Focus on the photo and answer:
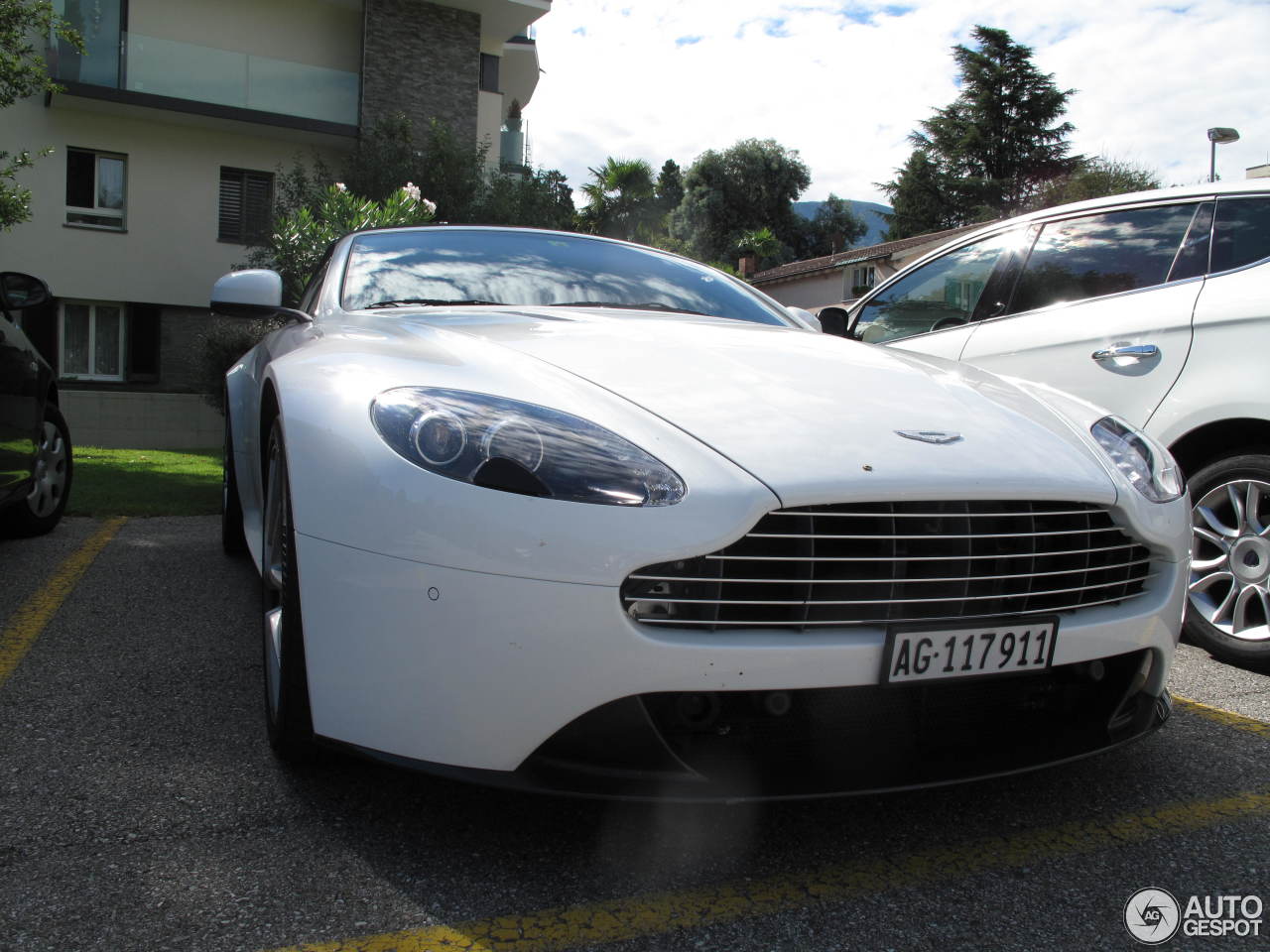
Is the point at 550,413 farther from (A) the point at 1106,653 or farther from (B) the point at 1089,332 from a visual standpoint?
(B) the point at 1089,332

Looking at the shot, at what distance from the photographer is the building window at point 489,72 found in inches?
813

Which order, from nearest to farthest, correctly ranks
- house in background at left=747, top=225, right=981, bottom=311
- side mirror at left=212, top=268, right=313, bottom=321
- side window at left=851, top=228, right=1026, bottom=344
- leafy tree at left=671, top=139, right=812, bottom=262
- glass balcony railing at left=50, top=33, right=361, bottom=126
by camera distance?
side mirror at left=212, top=268, right=313, bottom=321
side window at left=851, top=228, right=1026, bottom=344
glass balcony railing at left=50, top=33, right=361, bottom=126
house in background at left=747, top=225, right=981, bottom=311
leafy tree at left=671, top=139, right=812, bottom=262

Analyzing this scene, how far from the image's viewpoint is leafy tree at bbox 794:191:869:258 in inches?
1990

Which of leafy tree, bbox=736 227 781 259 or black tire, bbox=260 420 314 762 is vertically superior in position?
leafy tree, bbox=736 227 781 259

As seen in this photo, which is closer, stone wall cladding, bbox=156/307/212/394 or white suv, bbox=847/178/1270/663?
white suv, bbox=847/178/1270/663

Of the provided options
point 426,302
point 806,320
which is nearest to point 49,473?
point 426,302

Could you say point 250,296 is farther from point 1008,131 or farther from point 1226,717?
point 1008,131

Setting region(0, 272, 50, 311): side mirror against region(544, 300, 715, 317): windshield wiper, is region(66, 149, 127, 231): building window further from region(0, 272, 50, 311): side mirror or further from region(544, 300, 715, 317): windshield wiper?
region(544, 300, 715, 317): windshield wiper

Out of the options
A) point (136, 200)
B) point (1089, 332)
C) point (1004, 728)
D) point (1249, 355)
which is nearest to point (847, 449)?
point (1004, 728)

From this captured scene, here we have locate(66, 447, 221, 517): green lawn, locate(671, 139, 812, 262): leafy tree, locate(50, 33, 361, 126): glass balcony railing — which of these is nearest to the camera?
locate(66, 447, 221, 517): green lawn

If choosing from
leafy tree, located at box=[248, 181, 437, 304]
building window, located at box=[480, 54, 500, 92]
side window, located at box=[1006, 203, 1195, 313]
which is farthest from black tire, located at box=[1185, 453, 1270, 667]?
building window, located at box=[480, 54, 500, 92]

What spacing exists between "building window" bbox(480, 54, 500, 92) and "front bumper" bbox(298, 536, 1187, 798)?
20.6 m

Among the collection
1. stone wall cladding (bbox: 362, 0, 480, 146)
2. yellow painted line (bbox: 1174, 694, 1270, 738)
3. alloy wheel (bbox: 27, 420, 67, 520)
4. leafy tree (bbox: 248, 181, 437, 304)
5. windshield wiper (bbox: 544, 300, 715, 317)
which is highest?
stone wall cladding (bbox: 362, 0, 480, 146)

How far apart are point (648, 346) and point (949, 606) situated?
95cm
